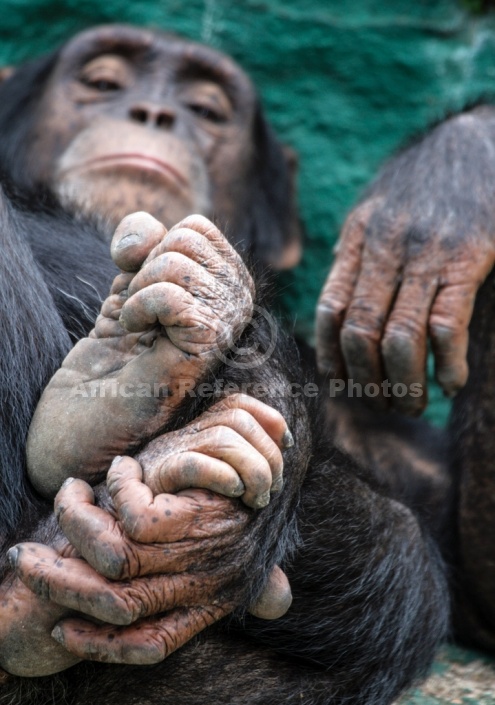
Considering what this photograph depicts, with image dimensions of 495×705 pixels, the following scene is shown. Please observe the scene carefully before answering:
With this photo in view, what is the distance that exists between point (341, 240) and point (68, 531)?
1.19 metres

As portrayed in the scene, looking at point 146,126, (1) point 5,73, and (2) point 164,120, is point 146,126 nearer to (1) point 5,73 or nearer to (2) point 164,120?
(2) point 164,120

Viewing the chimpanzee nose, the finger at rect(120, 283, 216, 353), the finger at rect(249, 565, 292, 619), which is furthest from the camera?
the chimpanzee nose

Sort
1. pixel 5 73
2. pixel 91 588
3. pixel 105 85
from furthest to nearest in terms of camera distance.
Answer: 1. pixel 5 73
2. pixel 105 85
3. pixel 91 588

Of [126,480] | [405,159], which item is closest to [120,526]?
[126,480]

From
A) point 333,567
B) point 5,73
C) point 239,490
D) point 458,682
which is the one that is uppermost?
point 5,73

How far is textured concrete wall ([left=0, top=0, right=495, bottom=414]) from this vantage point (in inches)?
139

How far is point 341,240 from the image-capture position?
7.09 feet

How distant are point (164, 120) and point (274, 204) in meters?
0.69

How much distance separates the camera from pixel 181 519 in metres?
1.19

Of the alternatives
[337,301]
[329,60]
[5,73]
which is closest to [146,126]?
[5,73]

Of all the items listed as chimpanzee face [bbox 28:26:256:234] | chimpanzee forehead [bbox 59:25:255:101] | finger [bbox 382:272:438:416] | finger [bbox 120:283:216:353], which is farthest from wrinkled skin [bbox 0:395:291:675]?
chimpanzee forehead [bbox 59:25:255:101]

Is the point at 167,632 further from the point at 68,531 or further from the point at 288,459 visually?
the point at 288,459

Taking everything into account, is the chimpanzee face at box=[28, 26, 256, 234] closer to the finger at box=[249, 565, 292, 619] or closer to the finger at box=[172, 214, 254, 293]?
the finger at box=[172, 214, 254, 293]

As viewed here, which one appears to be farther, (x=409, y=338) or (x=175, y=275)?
(x=409, y=338)
